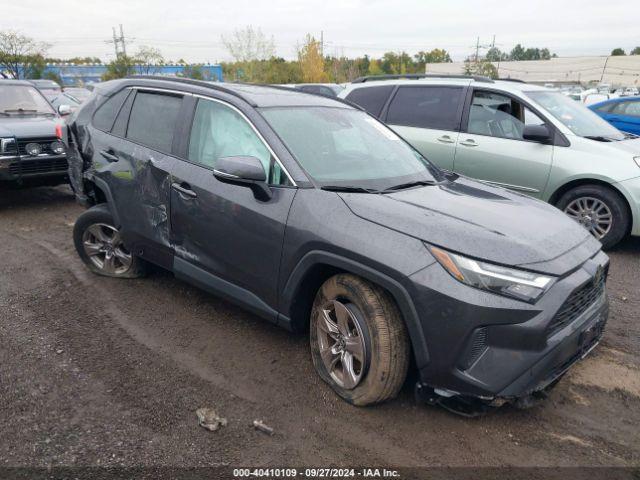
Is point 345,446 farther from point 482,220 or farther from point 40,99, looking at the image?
point 40,99

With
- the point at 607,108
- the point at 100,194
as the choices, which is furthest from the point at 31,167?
the point at 607,108

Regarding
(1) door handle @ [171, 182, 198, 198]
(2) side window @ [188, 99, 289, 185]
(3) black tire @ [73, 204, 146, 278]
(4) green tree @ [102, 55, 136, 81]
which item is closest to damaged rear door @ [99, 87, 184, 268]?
(1) door handle @ [171, 182, 198, 198]

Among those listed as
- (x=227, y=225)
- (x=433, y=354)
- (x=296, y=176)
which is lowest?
(x=433, y=354)

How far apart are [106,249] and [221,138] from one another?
184 cm

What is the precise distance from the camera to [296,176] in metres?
2.95

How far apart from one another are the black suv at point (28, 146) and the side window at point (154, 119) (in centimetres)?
274

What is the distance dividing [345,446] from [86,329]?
2212 mm

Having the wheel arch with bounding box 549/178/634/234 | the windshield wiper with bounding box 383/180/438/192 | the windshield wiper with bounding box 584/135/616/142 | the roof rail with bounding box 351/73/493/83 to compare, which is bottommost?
the wheel arch with bounding box 549/178/634/234

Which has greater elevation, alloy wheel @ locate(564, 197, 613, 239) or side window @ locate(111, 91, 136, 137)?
side window @ locate(111, 91, 136, 137)

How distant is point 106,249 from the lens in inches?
176

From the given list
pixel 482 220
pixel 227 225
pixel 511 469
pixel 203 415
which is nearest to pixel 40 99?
pixel 227 225

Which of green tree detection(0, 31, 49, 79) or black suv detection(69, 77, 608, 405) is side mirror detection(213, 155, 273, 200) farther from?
green tree detection(0, 31, 49, 79)

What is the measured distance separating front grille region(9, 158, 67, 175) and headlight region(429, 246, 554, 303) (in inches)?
248

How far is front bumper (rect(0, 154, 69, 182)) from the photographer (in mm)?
6414
